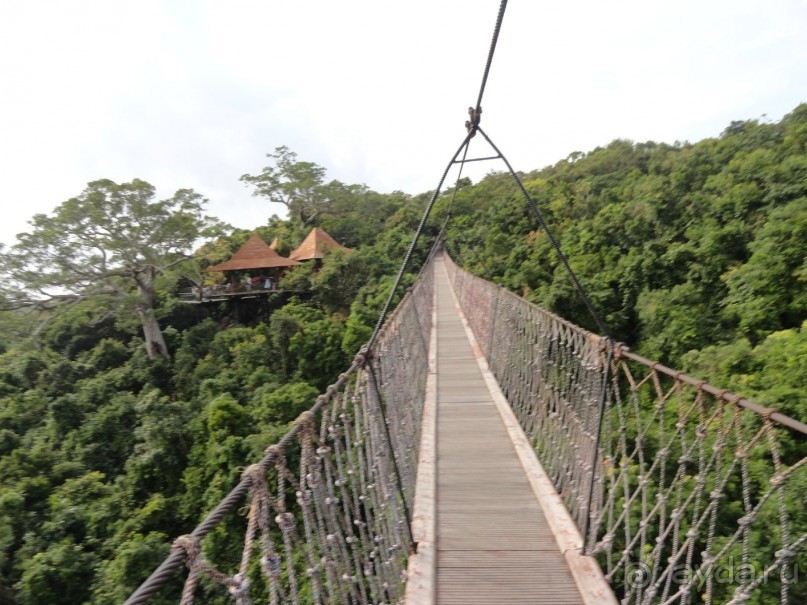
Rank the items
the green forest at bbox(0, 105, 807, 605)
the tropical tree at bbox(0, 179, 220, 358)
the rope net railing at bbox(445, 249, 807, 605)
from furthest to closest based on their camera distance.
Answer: the tropical tree at bbox(0, 179, 220, 358) < the green forest at bbox(0, 105, 807, 605) < the rope net railing at bbox(445, 249, 807, 605)

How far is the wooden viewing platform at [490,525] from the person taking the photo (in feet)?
4.81

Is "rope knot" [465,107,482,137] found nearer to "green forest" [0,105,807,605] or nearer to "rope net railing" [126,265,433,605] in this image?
"rope net railing" [126,265,433,605]

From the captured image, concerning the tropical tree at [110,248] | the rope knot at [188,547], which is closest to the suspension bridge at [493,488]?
the rope knot at [188,547]

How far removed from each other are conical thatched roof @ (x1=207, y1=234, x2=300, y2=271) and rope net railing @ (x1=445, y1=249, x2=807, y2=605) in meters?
10.9

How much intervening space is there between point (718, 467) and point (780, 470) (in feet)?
0.62

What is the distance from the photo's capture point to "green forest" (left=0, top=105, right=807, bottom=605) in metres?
6.26

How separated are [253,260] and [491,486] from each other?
549 inches

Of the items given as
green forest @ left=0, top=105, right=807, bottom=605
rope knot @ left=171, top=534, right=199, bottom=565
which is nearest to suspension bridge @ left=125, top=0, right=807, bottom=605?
rope knot @ left=171, top=534, right=199, bottom=565

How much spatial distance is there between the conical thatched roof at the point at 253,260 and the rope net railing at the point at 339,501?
41.7 ft

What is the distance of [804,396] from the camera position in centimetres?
488

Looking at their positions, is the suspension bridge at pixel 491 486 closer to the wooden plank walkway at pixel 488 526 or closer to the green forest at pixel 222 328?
the wooden plank walkway at pixel 488 526

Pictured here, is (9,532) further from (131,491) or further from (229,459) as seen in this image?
(229,459)

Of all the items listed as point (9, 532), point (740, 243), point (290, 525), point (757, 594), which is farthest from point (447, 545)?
point (740, 243)

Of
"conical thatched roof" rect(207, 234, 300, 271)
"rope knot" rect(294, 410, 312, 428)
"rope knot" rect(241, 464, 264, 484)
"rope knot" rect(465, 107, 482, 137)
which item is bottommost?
"rope knot" rect(241, 464, 264, 484)
